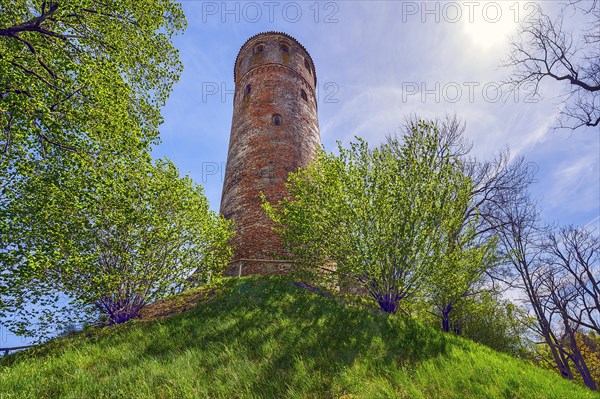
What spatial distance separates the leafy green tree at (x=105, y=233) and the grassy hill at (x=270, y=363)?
1.06 meters

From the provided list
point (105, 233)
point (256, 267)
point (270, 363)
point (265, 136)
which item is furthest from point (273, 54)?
point (270, 363)

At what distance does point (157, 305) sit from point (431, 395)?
8.35 meters

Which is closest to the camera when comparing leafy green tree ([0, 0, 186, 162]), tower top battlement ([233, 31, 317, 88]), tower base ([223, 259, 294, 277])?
leafy green tree ([0, 0, 186, 162])

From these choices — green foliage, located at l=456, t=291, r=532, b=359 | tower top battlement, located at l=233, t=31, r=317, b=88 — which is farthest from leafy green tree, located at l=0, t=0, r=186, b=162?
green foliage, located at l=456, t=291, r=532, b=359

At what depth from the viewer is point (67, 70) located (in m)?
7.45

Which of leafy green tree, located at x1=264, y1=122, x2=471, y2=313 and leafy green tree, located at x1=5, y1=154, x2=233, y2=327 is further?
leafy green tree, located at x1=264, y1=122, x2=471, y2=313

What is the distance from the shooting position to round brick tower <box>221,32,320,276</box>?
519 inches

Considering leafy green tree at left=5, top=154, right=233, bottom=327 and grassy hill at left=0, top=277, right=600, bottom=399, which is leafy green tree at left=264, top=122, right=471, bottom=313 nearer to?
grassy hill at left=0, top=277, right=600, bottom=399

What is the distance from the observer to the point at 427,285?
8.71 meters

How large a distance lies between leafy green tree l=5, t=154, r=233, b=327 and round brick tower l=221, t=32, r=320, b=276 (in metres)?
3.87

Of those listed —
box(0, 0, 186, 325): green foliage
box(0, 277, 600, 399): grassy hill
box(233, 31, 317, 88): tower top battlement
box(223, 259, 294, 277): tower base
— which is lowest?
box(0, 277, 600, 399): grassy hill

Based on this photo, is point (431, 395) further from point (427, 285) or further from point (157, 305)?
point (157, 305)

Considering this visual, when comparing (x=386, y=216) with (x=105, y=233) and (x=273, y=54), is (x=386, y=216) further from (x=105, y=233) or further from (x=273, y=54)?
(x=273, y=54)

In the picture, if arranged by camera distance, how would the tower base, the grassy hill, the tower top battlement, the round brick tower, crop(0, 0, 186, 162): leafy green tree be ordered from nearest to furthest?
the grassy hill < crop(0, 0, 186, 162): leafy green tree < the tower base < the round brick tower < the tower top battlement
